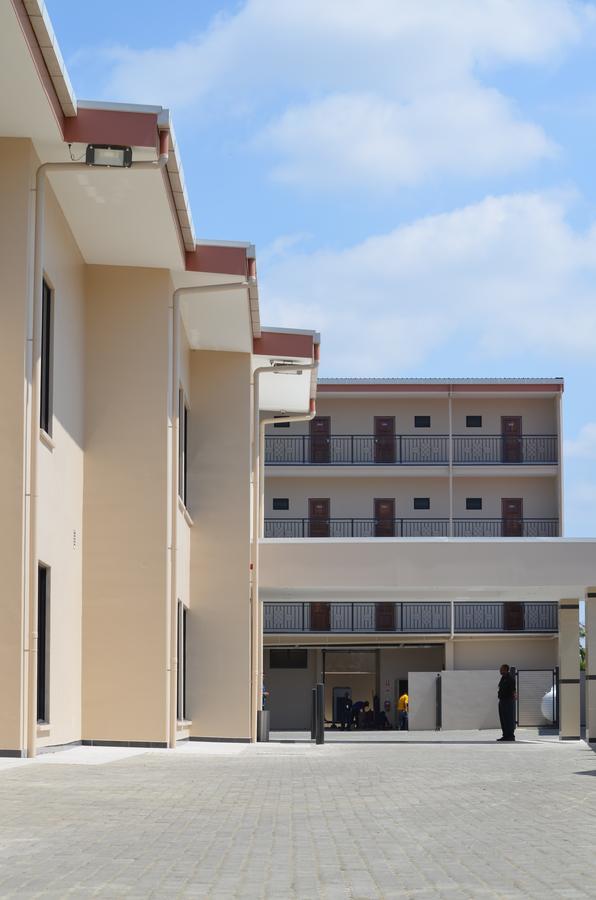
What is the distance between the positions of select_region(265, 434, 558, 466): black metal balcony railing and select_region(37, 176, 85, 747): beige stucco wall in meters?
→ 38.1

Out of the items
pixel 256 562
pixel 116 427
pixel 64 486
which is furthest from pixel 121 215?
pixel 256 562

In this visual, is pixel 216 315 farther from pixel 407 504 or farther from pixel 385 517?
pixel 407 504

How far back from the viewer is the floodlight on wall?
14461 mm

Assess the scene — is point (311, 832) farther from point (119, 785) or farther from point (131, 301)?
point (131, 301)

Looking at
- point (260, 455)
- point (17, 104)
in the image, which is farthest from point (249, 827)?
point (260, 455)

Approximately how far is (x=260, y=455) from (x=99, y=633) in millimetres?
11684

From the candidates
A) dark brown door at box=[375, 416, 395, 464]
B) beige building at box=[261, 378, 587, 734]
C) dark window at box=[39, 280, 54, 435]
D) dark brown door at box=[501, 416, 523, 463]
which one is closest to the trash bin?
dark window at box=[39, 280, 54, 435]

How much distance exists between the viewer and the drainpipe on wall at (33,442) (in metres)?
14.0

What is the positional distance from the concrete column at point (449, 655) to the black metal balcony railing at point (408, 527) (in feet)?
14.9

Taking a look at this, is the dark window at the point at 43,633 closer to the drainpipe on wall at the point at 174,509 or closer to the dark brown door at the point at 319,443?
the drainpipe on wall at the point at 174,509

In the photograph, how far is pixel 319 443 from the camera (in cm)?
5681

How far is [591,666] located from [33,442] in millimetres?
10668

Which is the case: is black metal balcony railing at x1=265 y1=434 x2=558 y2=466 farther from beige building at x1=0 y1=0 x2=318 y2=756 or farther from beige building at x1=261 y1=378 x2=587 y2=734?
beige building at x1=0 y1=0 x2=318 y2=756

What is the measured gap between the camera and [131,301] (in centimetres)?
1895
